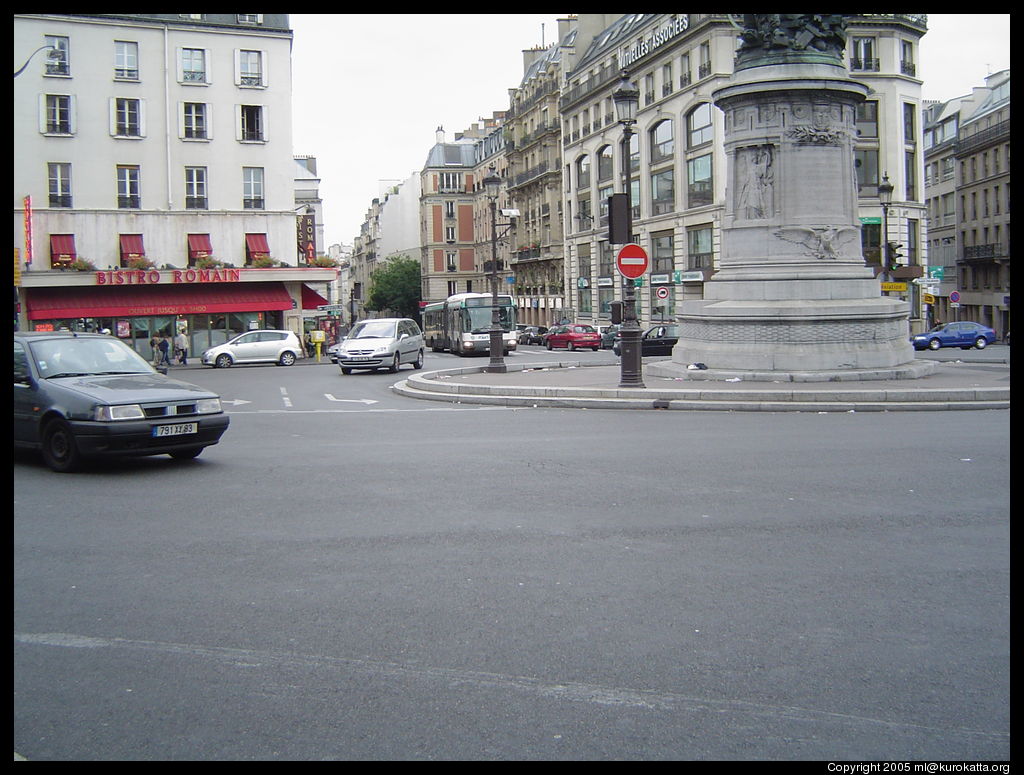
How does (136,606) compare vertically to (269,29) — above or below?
below

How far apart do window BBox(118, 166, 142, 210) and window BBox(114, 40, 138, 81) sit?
4.37 m

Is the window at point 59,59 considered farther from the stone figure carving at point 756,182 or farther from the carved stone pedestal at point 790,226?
the stone figure carving at point 756,182

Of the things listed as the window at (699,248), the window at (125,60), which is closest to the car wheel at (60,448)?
the window at (125,60)

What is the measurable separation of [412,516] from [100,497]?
3244 millimetres

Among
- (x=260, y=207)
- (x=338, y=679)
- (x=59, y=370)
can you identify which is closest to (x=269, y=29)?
(x=260, y=207)

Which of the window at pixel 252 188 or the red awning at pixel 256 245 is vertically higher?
the window at pixel 252 188

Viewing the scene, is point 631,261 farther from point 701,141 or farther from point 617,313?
point 701,141

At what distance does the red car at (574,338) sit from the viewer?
2085 inches

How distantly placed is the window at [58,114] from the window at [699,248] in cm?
3445

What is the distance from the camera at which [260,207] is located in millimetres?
51531

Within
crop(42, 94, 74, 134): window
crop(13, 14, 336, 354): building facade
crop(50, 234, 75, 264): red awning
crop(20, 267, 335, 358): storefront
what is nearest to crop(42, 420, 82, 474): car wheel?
crop(20, 267, 335, 358): storefront

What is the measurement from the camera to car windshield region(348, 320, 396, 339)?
3434 centimetres

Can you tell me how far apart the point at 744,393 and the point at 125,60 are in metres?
40.9

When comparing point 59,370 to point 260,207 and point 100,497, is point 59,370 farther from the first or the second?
point 260,207
